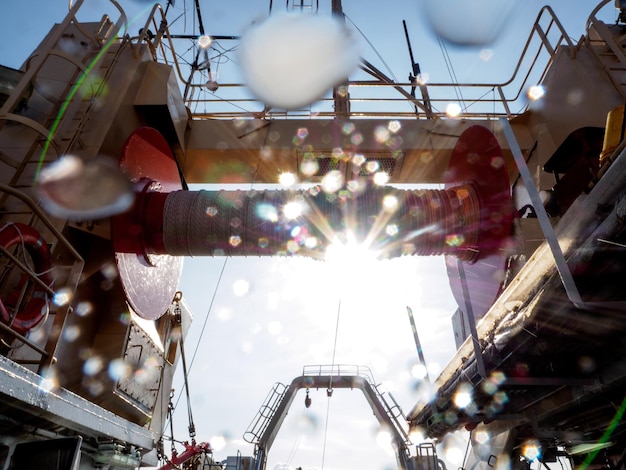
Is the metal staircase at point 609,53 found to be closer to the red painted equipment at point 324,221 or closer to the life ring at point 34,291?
the red painted equipment at point 324,221

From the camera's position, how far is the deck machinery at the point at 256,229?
9.56ft

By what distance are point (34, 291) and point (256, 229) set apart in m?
2.01

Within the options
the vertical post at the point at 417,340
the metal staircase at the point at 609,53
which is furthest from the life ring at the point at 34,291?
the metal staircase at the point at 609,53

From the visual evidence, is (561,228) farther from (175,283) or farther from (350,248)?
(175,283)

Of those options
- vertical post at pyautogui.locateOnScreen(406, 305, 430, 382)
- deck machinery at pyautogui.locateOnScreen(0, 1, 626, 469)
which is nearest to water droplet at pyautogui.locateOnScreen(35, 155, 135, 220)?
deck machinery at pyautogui.locateOnScreen(0, 1, 626, 469)

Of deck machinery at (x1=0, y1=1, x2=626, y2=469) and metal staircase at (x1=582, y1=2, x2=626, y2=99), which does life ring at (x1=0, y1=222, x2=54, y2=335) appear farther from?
metal staircase at (x1=582, y1=2, x2=626, y2=99)

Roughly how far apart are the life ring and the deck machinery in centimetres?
1

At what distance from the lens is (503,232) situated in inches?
170

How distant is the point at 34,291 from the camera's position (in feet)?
10.7

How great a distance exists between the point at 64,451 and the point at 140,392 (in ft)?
9.06

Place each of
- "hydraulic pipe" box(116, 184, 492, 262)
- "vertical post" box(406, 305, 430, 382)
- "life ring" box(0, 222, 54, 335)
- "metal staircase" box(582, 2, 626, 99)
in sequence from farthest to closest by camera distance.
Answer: "vertical post" box(406, 305, 430, 382)
"metal staircase" box(582, 2, 626, 99)
"hydraulic pipe" box(116, 184, 492, 262)
"life ring" box(0, 222, 54, 335)

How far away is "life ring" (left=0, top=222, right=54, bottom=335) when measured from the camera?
9.30 ft

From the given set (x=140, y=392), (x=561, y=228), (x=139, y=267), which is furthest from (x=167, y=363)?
(x=561, y=228)

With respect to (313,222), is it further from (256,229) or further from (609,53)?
(609,53)
